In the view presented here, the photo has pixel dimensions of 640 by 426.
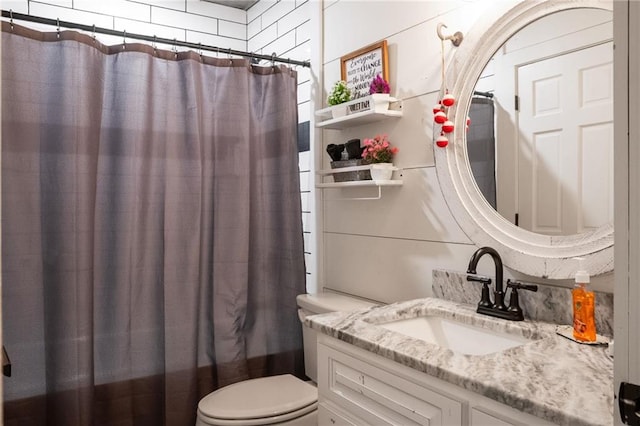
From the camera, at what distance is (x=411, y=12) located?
5.99ft

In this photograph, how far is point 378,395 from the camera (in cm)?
120

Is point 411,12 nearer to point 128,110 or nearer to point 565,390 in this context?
point 128,110

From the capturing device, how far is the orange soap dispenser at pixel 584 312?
1165 millimetres

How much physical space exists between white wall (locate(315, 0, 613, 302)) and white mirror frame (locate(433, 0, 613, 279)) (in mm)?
57

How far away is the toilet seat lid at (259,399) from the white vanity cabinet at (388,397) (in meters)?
0.36

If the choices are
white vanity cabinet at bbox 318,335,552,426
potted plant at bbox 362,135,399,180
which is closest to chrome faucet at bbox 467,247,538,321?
white vanity cabinet at bbox 318,335,552,426

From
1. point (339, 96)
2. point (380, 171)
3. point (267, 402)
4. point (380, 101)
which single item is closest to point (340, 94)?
point (339, 96)

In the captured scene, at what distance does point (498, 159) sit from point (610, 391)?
2.64ft

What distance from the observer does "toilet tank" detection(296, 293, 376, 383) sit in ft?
6.64

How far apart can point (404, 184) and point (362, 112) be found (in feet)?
1.07

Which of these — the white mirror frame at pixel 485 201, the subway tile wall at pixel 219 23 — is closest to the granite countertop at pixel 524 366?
the white mirror frame at pixel 485 201

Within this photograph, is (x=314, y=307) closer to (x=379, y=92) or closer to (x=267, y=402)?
(x=267, y=402)

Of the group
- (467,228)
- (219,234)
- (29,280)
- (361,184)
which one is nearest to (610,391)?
(467,228)

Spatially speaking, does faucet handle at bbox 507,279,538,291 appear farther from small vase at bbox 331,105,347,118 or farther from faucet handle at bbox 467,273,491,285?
small vase at bbox 331,105,347,118
